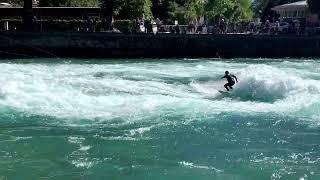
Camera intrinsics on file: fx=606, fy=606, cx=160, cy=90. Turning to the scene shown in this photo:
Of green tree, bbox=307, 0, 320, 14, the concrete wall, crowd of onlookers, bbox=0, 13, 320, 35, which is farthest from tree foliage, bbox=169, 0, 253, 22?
green tree, bbox=307, 0, 320, 14

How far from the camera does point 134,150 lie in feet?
52.5

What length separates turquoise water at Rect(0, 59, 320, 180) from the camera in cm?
1460

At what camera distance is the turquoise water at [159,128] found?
14602 mm

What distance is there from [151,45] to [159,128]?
28.5 metres

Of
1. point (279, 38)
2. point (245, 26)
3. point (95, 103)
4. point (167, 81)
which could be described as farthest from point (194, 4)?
point (95, 103)

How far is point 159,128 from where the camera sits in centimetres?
1870

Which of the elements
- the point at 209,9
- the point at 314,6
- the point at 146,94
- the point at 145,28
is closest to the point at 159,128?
the point at 146,94

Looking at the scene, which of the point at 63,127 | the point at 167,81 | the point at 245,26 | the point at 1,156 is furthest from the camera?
the point at 245,26

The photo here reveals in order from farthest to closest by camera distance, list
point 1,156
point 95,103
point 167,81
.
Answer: point 167,81 < point 95,103 < point 1,156

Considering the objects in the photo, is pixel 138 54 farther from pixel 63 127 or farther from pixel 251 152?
pixel 251 152

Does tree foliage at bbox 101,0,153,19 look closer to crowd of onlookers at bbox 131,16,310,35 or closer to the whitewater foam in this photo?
crowd of onlookers at bbox 131,16,310,35

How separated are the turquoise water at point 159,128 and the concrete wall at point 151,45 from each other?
13.2 m

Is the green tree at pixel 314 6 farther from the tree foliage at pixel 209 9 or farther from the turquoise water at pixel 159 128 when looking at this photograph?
the turquoise water at pixel 159 128

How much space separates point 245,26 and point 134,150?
38288 mm
